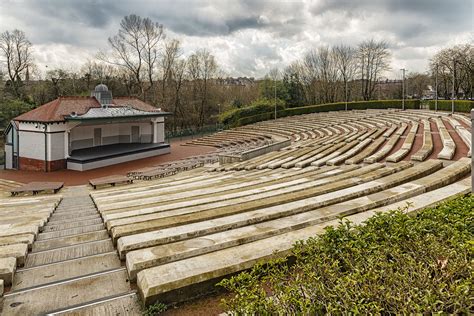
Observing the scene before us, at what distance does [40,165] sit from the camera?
24781 millimetres

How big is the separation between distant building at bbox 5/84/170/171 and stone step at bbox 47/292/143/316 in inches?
927

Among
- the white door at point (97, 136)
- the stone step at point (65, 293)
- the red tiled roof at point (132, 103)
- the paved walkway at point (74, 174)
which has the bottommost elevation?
the paved walkway at point (74, 174)

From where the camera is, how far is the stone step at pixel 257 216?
4.68m

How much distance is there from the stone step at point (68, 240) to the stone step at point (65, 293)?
1.63 meters

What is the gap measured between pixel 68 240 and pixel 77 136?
2481 centimetres

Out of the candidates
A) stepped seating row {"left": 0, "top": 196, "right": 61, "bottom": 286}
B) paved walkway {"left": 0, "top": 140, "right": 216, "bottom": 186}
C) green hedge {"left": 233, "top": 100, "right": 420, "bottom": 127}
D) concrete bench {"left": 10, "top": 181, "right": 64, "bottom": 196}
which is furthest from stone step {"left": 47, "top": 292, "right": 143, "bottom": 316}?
green hedge {"left": 233, "top": 100, "right": 420, "bottom": 127}

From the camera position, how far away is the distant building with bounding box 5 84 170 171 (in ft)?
80.8

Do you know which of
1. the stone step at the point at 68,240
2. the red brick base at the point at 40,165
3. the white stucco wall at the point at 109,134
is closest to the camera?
the stone step at the point at 68,240

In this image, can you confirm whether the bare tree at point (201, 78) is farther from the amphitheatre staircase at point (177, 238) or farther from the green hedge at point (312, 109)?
the amphitheatre staircase at point (177, 238)

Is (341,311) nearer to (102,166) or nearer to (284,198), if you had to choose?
(284,198)

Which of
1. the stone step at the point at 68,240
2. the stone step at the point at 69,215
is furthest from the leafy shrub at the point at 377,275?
the stone step at the point at 69,215

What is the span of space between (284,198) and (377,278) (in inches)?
157

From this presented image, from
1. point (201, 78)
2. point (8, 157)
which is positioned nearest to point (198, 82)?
point (201, 78)

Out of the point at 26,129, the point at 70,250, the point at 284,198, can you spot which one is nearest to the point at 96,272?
the point at 70,250
